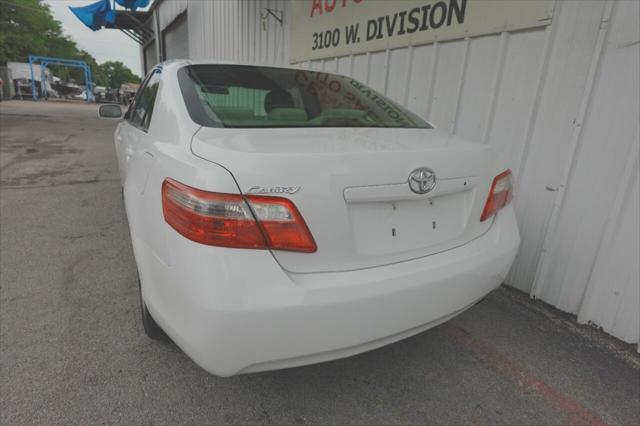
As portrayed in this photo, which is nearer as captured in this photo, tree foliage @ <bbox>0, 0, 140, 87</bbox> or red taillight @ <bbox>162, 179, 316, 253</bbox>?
red taillight @ <bbox>162, 179, 316, 253</bbox>

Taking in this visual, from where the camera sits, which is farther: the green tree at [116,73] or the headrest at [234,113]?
the green tree at [116,73]

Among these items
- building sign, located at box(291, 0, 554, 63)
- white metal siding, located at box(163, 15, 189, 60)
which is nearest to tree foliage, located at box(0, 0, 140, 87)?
white metal siding, located at box(163, 15, 189, 60)

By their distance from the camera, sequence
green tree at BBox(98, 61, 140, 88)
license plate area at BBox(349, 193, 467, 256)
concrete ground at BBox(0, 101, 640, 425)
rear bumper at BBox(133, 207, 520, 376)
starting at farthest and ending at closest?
green tree at BBox(98, 61, 140, 88)
concrete ground at BBox(0, 101, 640, 425)
license plate area at BBox(349, 193, 467, 256)
rear bumper at BBox(133, 207, 520, 376)

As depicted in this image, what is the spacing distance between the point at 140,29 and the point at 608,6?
22.4 meters

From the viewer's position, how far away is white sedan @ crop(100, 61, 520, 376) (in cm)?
120

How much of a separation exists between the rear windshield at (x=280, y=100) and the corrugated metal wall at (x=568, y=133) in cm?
97

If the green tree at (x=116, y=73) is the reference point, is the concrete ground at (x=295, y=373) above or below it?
below

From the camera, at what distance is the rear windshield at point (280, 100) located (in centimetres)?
175

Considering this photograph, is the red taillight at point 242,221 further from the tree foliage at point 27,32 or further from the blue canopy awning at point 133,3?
the tree foliage at point 27,32

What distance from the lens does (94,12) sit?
13688 millimetres

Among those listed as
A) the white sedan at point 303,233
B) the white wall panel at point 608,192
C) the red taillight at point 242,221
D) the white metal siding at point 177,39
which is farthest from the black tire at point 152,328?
the white metal siding at point 177,39

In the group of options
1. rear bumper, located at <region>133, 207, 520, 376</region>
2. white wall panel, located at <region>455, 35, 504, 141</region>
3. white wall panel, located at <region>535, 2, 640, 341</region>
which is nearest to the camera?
rear bumper, located at <region>133, 207, 520, 376</region>

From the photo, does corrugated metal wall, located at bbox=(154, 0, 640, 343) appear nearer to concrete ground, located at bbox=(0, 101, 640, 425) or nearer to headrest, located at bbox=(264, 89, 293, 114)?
concrete ground, located at bbox=(0, 101, 640, 425)

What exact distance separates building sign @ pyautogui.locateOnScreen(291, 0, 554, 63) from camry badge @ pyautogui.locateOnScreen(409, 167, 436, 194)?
6.04 feet
